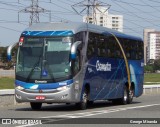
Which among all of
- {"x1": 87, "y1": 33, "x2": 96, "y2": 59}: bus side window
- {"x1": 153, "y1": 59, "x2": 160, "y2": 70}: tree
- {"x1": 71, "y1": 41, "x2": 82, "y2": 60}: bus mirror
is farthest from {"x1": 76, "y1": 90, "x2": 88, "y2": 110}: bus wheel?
{"x1": 153, "y1": 59, "x2": 160, "y2": 70}: tree

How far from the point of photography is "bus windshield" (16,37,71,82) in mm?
21359

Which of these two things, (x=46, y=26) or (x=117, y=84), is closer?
(x=46, y=26)

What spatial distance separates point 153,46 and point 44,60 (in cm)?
17435

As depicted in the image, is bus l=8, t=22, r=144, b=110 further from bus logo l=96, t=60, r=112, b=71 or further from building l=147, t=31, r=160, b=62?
building l=147, t=31, r=160, b=62

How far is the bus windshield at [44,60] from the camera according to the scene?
70.1ft

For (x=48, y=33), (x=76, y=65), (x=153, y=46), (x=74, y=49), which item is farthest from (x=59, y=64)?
(x=153, y=46)

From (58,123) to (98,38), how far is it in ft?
31.2

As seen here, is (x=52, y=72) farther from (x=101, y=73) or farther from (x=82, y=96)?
(x=101, y=73)

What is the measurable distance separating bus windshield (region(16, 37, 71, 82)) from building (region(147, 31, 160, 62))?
164m

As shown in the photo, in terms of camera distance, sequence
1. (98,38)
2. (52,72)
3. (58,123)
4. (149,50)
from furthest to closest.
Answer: (149,50) < (98,38) < (52,72) < (58,123)

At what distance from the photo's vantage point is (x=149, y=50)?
192m

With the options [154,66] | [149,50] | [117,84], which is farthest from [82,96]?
[149,50]

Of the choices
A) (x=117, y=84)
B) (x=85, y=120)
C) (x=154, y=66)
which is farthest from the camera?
(x=154, y=66)

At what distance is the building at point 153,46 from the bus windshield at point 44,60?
16409cm
